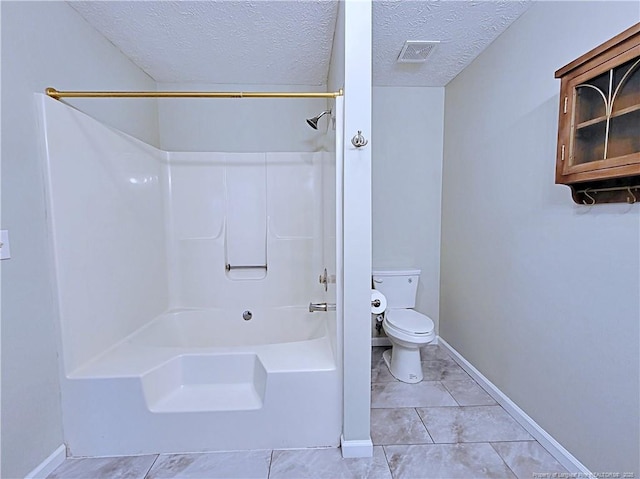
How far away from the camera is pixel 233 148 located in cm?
268

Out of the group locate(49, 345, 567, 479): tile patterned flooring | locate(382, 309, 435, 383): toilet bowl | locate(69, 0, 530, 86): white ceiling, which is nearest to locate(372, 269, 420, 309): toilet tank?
locate(382, 309, 435, 383): toilet bowl

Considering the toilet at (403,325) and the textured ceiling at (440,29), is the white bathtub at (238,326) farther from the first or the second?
the textured ceiling at (440,29)

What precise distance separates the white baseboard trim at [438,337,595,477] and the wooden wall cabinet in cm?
117

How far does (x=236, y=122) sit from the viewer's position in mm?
2664

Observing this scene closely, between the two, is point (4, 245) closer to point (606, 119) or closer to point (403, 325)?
point (403, 325)

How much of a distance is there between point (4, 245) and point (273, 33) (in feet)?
5.61

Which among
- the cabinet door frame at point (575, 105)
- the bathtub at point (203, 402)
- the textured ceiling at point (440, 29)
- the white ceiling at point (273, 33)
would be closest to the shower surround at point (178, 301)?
the bathtub at point (203, 402)

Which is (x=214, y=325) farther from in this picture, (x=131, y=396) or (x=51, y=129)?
(x=51, y=129)

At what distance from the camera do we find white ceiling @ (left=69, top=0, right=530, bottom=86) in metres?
1.68

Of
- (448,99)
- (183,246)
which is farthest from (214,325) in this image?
(448,99)

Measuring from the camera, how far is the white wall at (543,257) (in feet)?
4.17

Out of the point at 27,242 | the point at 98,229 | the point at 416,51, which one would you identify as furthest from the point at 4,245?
the point at 416,51

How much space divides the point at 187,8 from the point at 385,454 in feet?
8.17

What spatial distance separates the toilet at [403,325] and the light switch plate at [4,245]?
211 cm
